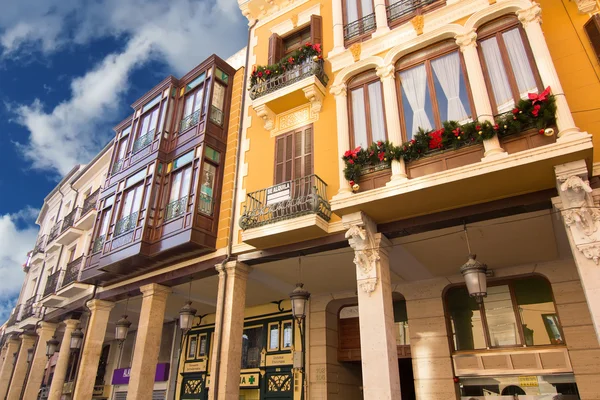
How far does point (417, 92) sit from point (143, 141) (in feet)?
34.1

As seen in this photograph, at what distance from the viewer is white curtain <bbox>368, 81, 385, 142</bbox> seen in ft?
32.0

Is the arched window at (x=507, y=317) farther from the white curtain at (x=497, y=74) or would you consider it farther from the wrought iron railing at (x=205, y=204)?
the wrought iron railing at (x=205, y=204)

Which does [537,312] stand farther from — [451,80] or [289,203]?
[289,203]

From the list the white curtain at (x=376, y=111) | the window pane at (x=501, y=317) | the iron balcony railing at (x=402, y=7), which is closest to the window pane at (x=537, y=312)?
the window pane at (x=501, y=317)

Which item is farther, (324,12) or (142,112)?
(142,112)

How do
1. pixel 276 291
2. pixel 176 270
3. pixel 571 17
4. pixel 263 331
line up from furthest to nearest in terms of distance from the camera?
1. pixel 263 331
2. pixel 276 291
3. pixel 176 270
4. pixel 571 17

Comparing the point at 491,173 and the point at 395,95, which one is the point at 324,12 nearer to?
the point at 395,95

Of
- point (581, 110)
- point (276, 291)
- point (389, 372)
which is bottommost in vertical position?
point (389, 372)

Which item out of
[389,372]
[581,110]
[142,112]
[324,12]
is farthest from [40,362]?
[581,110]

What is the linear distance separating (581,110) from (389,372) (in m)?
6.06

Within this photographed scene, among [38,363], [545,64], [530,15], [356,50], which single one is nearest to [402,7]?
[356,50]

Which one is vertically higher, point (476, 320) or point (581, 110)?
point (581, 110)

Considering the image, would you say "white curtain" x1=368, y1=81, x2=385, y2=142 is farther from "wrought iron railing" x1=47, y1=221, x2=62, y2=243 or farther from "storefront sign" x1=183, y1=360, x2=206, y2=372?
"wrought iron railing" x1=47, y1=221, x2=62, y2=243

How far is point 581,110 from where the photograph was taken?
7793 millimetres
